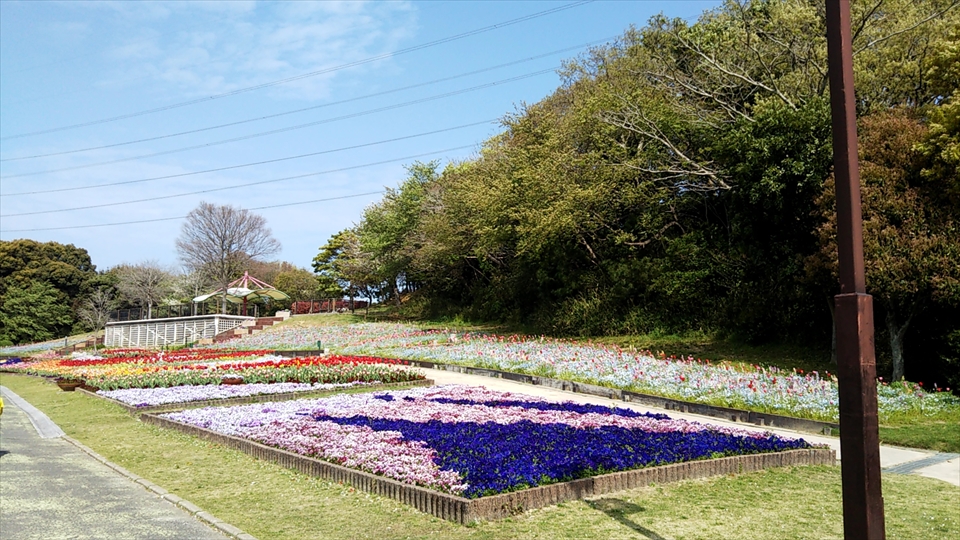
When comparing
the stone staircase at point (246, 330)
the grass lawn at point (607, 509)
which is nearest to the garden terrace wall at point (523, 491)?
the grass lawn at point (607, 509)

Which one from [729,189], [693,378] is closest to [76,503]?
[693,378]

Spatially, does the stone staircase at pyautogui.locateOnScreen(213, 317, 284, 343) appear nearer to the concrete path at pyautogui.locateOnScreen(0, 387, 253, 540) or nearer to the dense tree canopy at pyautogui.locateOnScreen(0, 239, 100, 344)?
the dense tree canopy at pyautogui.locateOnScreen(0, 239, 100, 344)

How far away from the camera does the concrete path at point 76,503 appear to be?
609 cm

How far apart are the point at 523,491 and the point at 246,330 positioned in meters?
40.6

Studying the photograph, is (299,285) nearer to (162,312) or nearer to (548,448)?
(162,312)

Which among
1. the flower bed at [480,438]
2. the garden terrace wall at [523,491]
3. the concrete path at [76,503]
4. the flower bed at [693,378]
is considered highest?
the flower bed at [693,378]

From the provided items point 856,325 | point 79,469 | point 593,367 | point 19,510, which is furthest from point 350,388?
point 856,325

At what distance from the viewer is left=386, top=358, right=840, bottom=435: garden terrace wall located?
1146 centimetres

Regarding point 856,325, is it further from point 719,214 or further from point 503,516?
point 719,214

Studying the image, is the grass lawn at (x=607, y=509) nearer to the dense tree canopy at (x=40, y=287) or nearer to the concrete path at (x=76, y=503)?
the concrete path at (x=76, y=503)

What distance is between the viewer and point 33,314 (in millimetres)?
59844

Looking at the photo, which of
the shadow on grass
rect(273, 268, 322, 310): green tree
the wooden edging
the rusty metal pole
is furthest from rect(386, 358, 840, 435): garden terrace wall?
rect(273, 268, 322, 310): green tree

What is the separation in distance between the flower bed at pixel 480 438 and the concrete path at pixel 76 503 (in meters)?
1.92

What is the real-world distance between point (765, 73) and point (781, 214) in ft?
18.0
